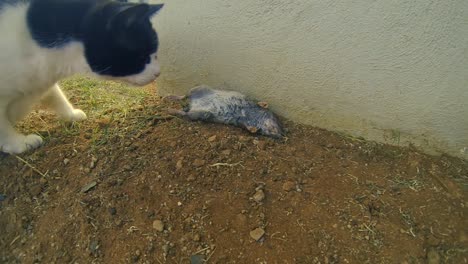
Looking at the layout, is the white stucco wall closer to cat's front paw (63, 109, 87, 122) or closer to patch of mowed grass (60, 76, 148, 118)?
patch of mowed grass (60, 76, 148, 118)

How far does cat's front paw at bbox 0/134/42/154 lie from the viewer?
196 cm

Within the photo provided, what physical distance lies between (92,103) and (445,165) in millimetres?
2492

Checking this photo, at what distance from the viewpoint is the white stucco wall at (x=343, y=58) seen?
169cm

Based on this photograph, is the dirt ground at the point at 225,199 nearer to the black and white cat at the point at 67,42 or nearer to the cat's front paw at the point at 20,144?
the cat's front paw at the point at 20,144

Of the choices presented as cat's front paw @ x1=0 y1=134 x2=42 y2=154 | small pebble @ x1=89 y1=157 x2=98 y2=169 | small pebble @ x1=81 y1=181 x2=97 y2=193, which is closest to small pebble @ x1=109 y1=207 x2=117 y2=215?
small pebble @ x1=81 y1=181 x2=97 y2=193

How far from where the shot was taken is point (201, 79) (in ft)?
7.88

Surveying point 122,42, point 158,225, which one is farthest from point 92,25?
point 158,225

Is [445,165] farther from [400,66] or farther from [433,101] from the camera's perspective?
[400,66]

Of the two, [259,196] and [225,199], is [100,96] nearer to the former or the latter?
[225,199]

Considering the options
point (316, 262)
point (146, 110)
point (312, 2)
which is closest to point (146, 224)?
point (316, 262)

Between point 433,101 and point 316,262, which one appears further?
point 433,101

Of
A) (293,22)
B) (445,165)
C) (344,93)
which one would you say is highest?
(293,22)

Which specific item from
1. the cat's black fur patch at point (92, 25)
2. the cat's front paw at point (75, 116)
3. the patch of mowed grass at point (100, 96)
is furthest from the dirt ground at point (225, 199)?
the cat's black fur patch at point (92, 25)

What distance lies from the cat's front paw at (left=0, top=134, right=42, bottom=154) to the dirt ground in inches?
2.2
